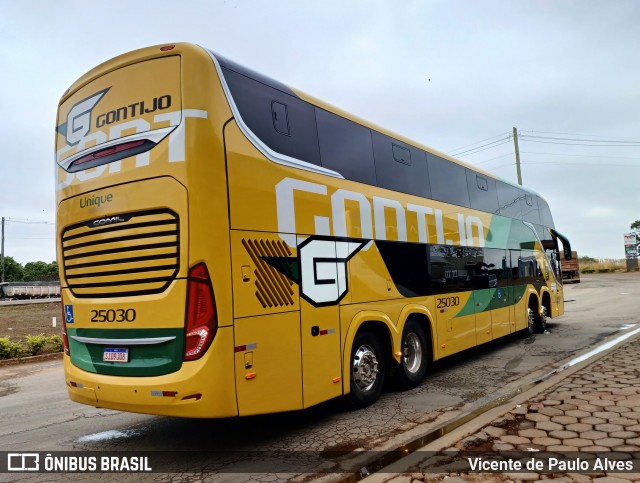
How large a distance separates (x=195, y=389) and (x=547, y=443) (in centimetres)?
329

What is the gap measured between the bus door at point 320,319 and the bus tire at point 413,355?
5.99 ft

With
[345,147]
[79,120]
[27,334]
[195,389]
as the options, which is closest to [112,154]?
[79,120]

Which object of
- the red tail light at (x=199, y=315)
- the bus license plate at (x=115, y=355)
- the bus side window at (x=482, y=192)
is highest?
the bus side window at (x=482, y=192)

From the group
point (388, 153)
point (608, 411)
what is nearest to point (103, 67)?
point (388, 153)

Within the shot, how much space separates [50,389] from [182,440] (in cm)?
475

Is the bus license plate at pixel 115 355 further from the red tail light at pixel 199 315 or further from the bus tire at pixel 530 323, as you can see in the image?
the bus tire at pixel 530 323

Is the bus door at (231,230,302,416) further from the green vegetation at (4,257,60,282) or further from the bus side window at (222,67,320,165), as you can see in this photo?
Result: the green vegetation at (4,257,60,282)

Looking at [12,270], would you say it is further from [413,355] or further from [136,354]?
[136,354]

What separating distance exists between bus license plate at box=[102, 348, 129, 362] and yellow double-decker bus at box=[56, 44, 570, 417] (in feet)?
0.05

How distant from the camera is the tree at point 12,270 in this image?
7444cm

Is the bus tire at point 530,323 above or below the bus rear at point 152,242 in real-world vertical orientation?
below

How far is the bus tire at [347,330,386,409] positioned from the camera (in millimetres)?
6062

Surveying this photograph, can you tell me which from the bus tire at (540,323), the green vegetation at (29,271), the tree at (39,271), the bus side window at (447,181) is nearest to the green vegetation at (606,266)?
the bus tire at (540,323)

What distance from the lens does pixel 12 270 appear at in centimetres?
7606
